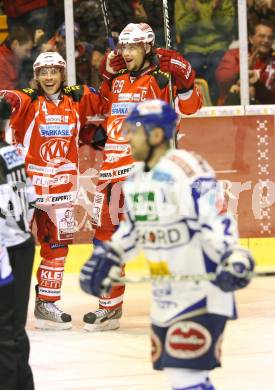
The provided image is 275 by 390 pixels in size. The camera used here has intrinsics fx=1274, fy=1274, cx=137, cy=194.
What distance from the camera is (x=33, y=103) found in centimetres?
680

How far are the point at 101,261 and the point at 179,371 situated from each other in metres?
0.44

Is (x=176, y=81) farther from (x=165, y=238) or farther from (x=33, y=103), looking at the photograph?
(x=165, y=238)

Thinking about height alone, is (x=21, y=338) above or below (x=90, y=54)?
below

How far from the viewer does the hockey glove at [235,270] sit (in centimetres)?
389

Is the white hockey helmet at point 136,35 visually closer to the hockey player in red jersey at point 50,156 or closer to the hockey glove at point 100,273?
the hockey player in red jersey at point 50,156

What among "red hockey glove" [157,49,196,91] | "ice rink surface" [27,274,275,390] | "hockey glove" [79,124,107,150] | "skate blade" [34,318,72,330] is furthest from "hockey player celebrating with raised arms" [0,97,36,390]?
"hockey glove" [79,124,107,150]

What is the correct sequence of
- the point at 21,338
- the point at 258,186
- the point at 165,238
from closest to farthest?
the point at 165,238 < the point at 21,338 < the point at 258,186

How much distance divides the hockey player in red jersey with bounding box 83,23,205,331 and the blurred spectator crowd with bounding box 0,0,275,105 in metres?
1.61


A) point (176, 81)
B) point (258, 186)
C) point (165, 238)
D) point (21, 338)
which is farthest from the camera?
point (258, 186)

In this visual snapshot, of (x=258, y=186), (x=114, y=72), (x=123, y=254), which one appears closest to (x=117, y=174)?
(x=114, y=72)

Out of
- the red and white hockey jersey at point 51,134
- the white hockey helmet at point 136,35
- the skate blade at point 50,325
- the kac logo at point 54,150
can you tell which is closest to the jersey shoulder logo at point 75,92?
the red and white hockey jersey at point 51,134

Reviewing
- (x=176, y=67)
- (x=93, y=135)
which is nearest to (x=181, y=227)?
(x=176, y=67)

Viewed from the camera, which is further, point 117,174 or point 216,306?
point 117,174

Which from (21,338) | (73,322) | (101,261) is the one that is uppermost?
(101,261)
